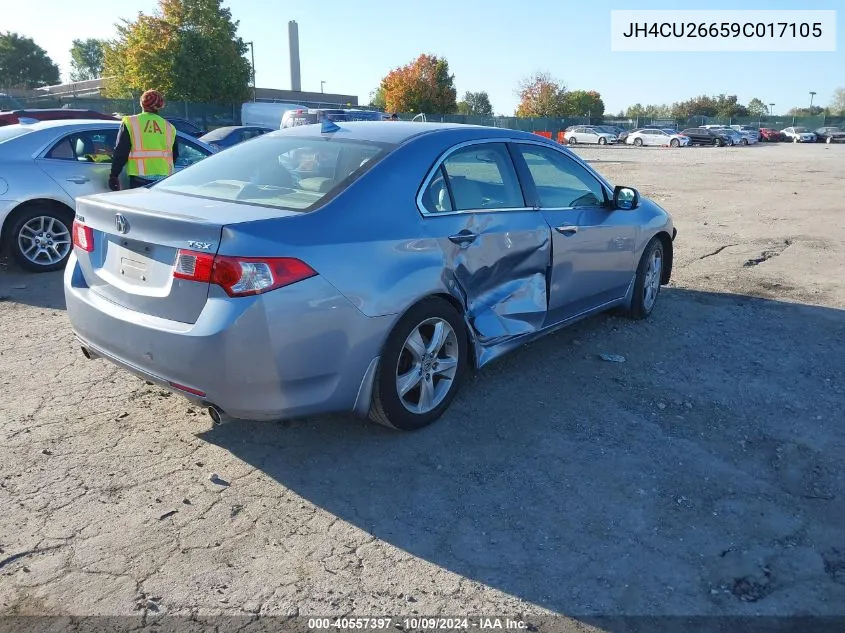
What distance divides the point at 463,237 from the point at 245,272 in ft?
4.50

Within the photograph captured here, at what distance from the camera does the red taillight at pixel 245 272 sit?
121 inches

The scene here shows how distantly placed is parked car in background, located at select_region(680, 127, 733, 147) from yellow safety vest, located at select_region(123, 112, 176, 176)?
51.4m

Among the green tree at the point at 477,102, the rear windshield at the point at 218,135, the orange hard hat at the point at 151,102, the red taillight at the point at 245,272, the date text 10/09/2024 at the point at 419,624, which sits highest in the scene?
the green tree at the point at 477,102

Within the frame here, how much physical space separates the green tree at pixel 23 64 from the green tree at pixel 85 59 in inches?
1541

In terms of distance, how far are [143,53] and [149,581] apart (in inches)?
1927

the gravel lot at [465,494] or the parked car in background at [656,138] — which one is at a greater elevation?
the parked car in background at [656,138]

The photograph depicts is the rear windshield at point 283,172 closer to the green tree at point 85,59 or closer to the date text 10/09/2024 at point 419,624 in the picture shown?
the date text 10/09/2024 at point 419,624

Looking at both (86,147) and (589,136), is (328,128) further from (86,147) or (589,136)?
(589,136)

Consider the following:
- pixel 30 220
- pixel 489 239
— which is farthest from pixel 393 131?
pixel 30 220

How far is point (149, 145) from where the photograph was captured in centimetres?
714

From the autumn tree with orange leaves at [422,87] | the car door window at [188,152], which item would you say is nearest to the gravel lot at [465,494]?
the car door window at [188,152]

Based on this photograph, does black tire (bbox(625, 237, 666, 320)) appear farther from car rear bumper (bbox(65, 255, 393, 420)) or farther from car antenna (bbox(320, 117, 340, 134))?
car rear bumper (bbox(65, 255, 393, 420))

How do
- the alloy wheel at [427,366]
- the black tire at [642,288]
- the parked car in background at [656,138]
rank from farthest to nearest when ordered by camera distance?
the parked car in background at [656,138] < the black tire at [642,288] < the alloy wheel at [427,366]

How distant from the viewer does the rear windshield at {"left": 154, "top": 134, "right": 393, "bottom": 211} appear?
3.66m
